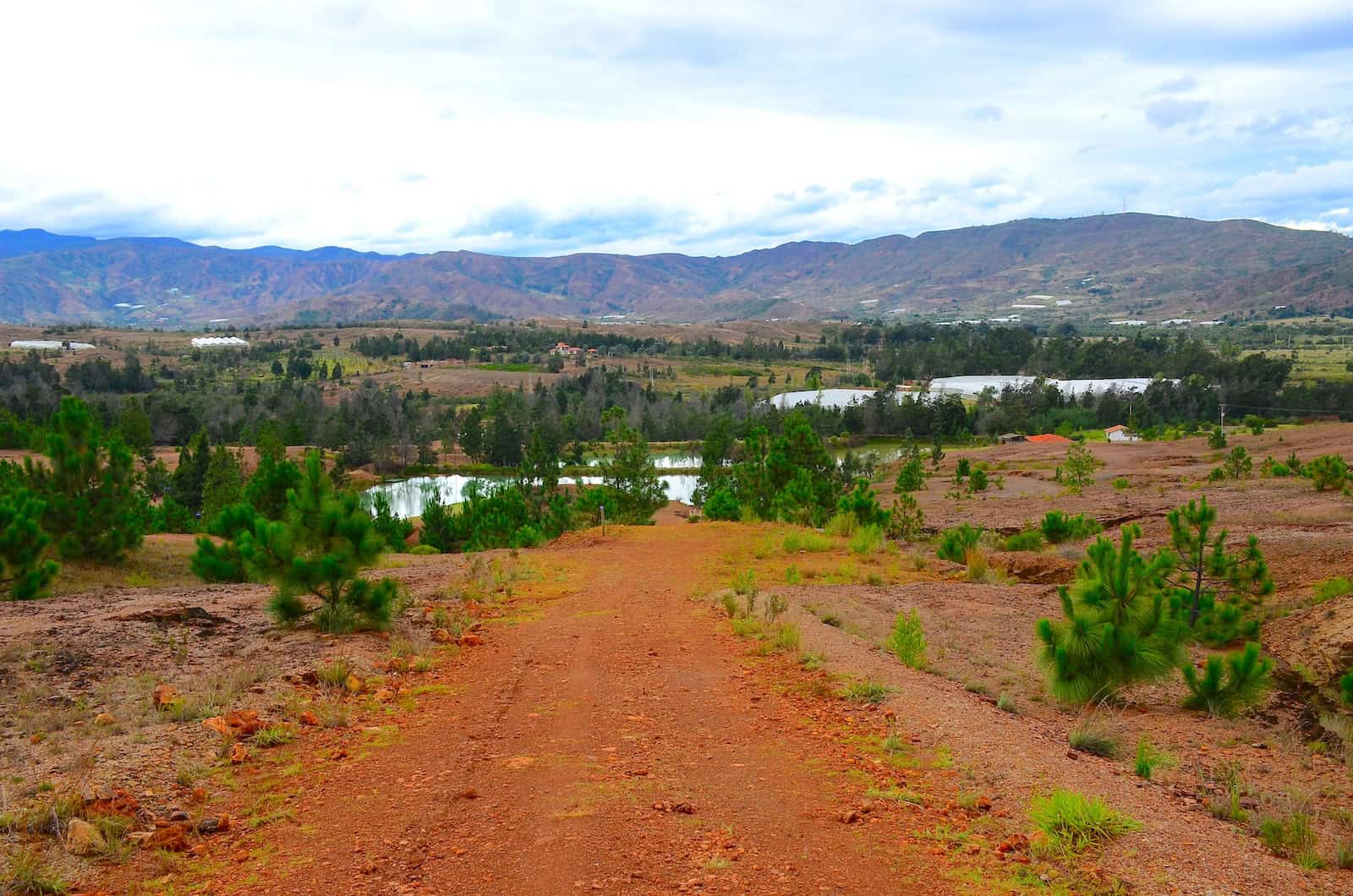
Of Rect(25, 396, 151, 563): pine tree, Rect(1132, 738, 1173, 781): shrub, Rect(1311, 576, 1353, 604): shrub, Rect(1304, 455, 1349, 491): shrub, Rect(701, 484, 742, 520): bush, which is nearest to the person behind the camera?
Rect(1132, 738, 1173, 781): shrub

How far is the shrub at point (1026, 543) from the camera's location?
832 inches

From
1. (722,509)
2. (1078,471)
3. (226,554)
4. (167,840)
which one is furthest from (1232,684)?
(1078,471)

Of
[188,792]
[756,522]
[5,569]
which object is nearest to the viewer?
[188,792]

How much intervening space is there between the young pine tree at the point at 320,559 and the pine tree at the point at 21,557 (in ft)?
21.4

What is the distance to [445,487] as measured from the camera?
69500 millimetres

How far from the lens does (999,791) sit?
5.83 meters

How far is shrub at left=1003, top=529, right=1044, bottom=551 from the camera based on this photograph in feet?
69.3

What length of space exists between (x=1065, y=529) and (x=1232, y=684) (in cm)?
1275

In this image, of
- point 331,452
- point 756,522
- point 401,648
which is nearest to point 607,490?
point 756,522

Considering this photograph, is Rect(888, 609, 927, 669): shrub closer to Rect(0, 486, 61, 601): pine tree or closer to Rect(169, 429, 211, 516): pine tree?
Rect(0, 486, 61, 601): pine tree

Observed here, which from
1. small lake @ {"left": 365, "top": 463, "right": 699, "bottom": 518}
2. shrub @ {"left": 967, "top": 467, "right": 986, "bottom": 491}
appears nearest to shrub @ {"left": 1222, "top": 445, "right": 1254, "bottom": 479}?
shrub @ {"left": 967, "top": 467, "right": 986, "bottom": 491}

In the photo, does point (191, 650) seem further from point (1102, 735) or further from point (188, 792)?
point (1102, 735)

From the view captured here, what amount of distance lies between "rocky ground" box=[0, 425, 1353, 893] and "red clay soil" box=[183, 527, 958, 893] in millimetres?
24

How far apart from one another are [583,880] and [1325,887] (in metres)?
4.07
